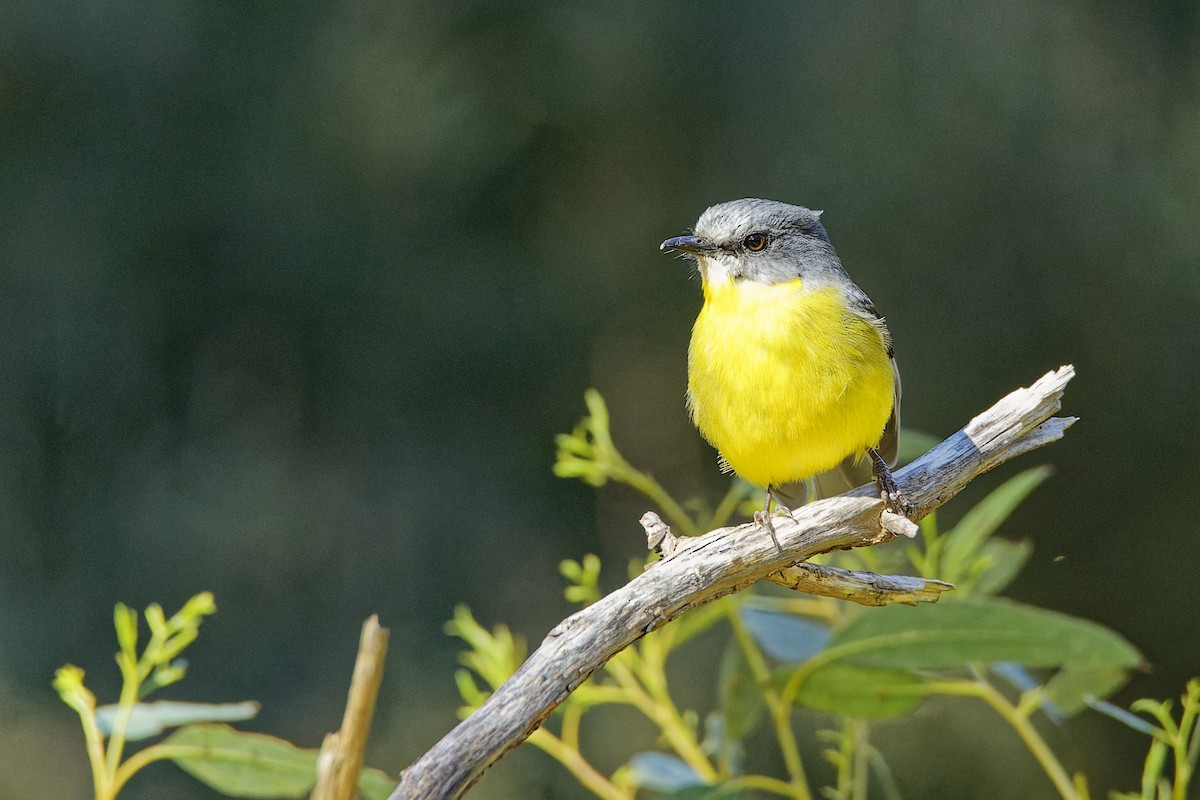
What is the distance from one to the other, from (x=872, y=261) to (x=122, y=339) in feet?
6.63

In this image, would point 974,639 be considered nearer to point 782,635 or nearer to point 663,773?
point 782,635

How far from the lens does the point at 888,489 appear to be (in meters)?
1.93

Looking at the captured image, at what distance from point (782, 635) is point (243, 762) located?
95cm

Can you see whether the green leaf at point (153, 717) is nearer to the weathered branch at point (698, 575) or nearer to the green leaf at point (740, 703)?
the weathered branch at point (698, 575)

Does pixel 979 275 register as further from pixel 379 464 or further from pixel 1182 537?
pixel 379 464

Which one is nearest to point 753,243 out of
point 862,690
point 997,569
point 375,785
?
point 997,569

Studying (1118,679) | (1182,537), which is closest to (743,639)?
(1118,679)

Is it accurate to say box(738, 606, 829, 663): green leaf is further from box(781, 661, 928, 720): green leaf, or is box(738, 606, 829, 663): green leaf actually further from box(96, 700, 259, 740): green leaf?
box(96, 700, 259, 740): green leaf

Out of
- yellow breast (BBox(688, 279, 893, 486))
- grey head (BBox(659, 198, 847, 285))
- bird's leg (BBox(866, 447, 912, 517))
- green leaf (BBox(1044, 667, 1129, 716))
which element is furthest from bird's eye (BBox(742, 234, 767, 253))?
green leaf (BBox(1044, 667, 1129, 716))

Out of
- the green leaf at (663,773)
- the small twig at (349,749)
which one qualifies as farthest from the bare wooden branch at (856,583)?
the small twig at (349,749)

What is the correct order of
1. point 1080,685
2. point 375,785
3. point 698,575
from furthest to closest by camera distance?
point 1080,685 → point 375,785 → point 698,575

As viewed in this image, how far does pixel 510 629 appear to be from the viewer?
3.43 metres

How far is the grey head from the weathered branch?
496 millimetres

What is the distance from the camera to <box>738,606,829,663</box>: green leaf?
2.19m
